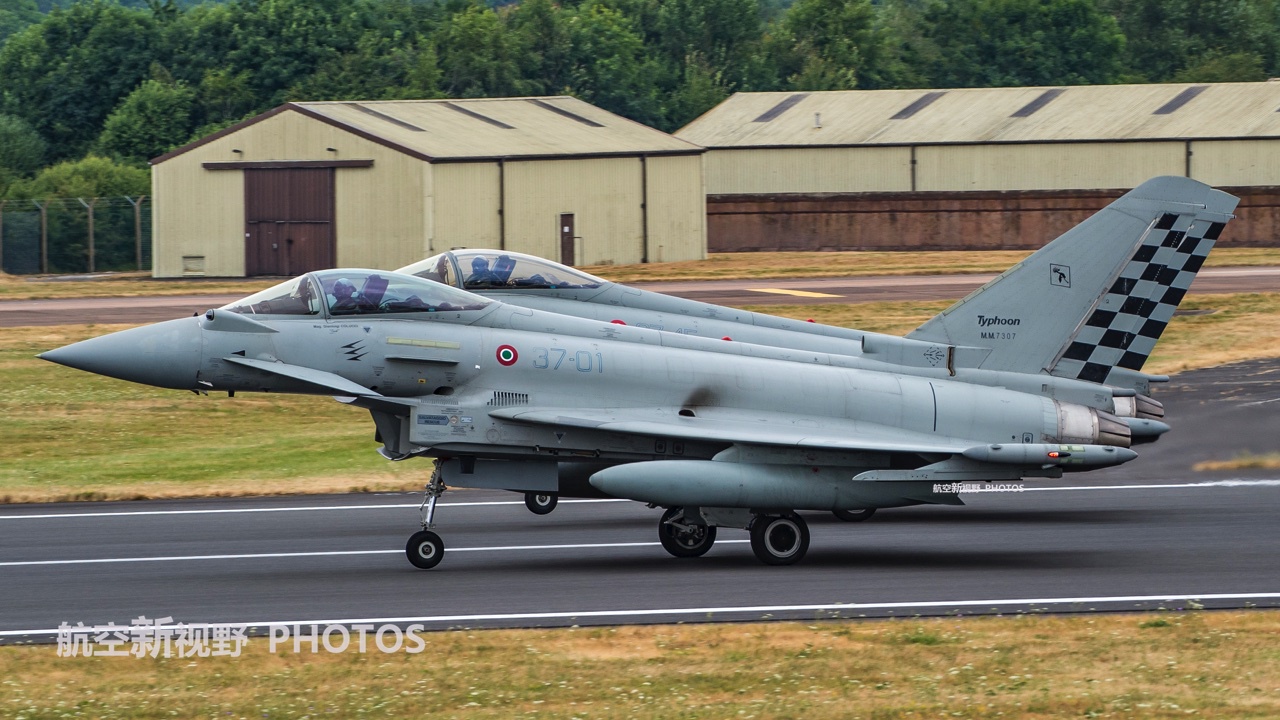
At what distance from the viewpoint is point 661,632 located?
1281 cm

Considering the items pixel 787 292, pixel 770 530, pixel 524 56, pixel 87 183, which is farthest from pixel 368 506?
pixel 524 56

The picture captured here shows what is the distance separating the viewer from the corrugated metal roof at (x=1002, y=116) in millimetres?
64625

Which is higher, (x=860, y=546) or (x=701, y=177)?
(x=701, y=177)

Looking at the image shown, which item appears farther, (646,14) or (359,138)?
(646,14)

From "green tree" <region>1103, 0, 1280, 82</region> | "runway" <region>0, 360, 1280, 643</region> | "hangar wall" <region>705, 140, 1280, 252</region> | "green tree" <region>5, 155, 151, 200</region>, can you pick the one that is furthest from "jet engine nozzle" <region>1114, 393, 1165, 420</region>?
"green tree" <region>1103, 0, 1280, 82</region>

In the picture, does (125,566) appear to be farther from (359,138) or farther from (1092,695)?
(359,138)

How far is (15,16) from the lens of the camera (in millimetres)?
153000

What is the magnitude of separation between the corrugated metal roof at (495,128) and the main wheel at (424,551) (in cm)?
3540

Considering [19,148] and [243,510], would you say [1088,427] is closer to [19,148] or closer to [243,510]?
[243,510]

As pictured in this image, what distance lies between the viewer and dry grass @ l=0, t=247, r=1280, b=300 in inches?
1903

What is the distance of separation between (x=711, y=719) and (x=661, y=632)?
97.4 inches

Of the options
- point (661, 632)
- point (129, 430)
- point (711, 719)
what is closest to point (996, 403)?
point (661, 632)

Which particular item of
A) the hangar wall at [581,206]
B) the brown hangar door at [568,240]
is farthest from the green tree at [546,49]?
the brown hangar door at [568,240]

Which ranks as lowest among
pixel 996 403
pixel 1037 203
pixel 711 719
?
pixel 711 719
